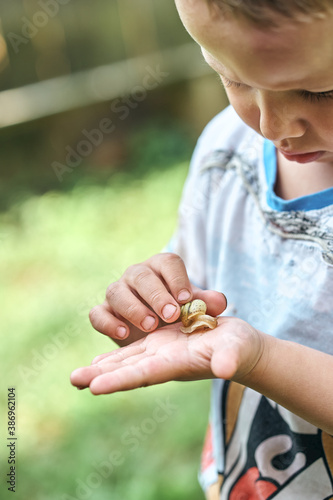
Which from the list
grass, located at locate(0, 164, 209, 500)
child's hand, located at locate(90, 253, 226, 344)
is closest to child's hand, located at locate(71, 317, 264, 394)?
child's hand, located at locate(90, 253, 226, 344)

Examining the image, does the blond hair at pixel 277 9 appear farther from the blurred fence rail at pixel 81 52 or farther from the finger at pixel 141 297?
the blurred fence rail at pixel 81 52

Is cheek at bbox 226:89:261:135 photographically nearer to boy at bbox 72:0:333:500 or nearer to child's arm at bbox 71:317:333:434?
boy at bbox 72:0:333:500

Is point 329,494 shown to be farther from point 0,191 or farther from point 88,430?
point 0,191

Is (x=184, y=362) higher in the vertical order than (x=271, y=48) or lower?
lower

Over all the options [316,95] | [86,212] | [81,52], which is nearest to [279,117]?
[316,95]

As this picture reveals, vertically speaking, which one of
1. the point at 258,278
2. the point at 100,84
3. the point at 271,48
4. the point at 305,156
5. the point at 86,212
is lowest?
the point at 86,212

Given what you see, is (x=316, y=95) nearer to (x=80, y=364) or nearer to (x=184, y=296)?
(x=184, y=296)

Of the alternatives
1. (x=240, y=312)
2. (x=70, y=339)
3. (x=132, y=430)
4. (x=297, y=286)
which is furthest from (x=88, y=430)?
(x=297, y=286)
